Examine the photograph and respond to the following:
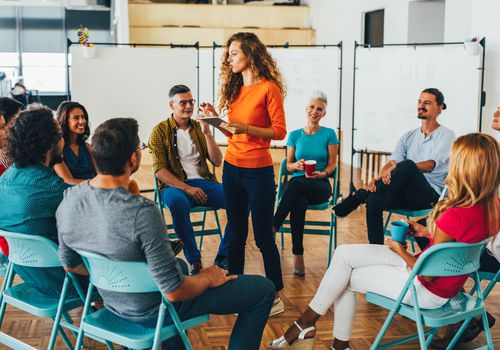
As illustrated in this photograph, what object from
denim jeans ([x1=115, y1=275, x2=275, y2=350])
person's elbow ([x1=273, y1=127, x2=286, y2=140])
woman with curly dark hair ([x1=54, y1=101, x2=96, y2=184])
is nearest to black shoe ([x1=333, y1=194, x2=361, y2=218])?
person's elbow ([x1=273, y1=127, x2=286, y2=140])

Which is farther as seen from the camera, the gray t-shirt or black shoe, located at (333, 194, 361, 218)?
black shoe, located at (333, 194, 361, 218)

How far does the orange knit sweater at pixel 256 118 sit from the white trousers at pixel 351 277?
80 cm

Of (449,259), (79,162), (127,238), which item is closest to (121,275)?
(127,238)

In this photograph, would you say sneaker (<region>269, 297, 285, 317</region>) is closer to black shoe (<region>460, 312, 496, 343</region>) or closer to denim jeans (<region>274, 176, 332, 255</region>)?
denim jeans (<region>274, 176, 332, 255</region>)

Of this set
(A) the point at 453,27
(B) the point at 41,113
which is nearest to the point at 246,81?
(B) the point at 41,113

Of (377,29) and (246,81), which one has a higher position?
(377,29)

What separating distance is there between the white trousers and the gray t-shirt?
3.06 feet

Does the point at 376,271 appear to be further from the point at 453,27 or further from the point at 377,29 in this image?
the point at 377,29

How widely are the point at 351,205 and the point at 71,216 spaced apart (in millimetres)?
2452

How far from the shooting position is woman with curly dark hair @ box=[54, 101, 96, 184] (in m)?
4.04

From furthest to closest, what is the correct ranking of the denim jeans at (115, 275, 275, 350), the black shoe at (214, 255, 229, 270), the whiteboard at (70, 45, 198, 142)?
the whiteboard at (70, 45, 198, 142) < the black shoe at (214, 255, 229, 270) < the denim jeans at (115, 275, 275, 350)

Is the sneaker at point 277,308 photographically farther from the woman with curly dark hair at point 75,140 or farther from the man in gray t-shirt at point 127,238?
the woman with curly dark hair at point 75,140

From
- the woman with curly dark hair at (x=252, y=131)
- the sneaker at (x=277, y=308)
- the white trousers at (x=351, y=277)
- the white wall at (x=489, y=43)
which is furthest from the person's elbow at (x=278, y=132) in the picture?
the white wall at (x=489, y=43)

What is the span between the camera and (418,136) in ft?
15.2
